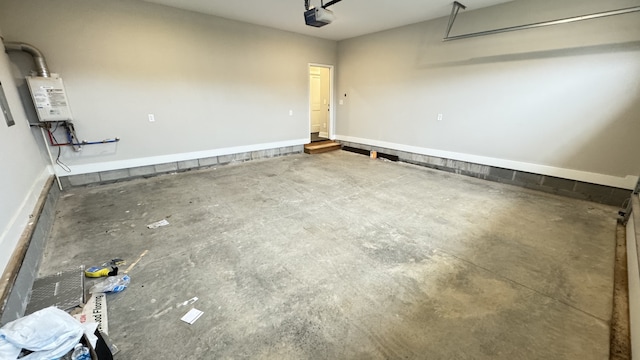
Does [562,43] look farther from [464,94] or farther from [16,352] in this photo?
[16,352]

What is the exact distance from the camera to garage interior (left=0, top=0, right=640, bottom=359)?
5.68 ft

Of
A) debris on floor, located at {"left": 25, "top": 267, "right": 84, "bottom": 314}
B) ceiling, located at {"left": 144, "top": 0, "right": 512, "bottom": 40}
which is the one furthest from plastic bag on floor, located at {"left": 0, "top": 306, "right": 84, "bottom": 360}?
ceiling, located at {"left": 144, "top": 0, "right": 512, "bottom": 40}

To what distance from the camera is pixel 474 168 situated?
4828 mm

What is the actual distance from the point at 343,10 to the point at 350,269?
4314 mm

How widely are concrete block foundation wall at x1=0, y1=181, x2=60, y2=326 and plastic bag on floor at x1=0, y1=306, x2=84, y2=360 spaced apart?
480 mm

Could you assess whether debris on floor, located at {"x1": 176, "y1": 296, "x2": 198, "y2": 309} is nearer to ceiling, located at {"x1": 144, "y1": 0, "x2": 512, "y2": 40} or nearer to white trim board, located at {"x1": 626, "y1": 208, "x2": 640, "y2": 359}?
white trim board, located at {"x1": 626, "y1": 208, "x2": 640, "y2": 359}

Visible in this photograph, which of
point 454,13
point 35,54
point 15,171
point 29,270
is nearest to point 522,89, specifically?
point 454,13

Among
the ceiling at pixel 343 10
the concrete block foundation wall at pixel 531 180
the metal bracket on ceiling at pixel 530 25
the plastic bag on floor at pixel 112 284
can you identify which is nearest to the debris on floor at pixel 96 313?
the plastic bag on floor at pixel 112 284

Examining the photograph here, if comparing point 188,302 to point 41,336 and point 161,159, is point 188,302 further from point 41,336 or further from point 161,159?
point 161,159

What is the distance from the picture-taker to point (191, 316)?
174 centimetres

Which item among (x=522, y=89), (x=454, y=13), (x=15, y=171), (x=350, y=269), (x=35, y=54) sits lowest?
(x=350, y=269)

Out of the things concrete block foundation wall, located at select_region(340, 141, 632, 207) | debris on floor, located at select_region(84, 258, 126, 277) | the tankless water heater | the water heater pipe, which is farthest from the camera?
concrete block foundation wall, located at select_region(340, 141, 632, 207)

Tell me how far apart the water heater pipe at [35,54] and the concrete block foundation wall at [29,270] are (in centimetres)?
175

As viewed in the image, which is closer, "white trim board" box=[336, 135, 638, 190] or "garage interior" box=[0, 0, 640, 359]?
"garage interior" box=[0, 0, 640, 359]
